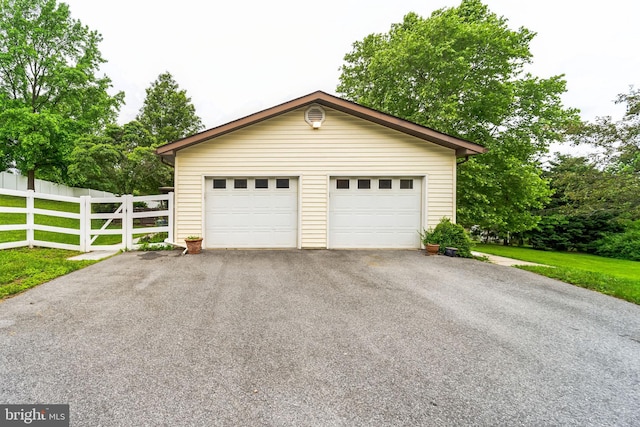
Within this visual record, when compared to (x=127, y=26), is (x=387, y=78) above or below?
below

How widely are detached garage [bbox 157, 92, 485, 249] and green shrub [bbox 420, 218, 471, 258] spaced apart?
13.7 inches

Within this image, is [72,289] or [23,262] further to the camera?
[23,262]

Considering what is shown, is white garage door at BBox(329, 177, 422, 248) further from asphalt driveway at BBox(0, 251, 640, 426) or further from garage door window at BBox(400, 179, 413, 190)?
asphalt driveway at BBox(0, 251, 640, 426)

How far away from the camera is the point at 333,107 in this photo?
746 centimetres

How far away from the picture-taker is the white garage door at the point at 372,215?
7.59m

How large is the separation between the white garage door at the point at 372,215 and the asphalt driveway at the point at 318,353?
3083 millimetres

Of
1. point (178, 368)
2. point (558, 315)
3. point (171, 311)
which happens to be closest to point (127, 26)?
point (171, 311)

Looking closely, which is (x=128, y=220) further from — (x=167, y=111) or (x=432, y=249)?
(x=167, y=111)

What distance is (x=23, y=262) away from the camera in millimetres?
5109

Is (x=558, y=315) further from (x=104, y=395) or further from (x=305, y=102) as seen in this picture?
(x=305, y=102)

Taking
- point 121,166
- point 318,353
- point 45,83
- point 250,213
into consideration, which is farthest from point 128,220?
point 45,83

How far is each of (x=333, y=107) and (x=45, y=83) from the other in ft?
68.3

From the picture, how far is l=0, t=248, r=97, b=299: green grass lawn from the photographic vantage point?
407 cm

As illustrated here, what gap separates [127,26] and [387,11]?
42.5 ft
